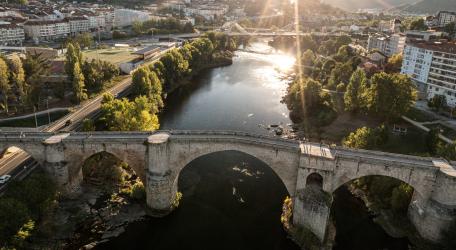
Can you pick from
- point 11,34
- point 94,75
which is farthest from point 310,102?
point 11,34

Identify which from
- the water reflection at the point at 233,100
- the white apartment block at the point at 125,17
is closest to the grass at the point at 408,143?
the water reflection at the point at 233,100

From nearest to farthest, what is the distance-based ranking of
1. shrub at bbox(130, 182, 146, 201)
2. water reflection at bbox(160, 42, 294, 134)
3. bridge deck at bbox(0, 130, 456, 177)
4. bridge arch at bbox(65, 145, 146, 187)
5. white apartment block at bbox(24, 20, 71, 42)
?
bridge deck at bbox(0, 130, 456, 177) < bridge arch at bbox(65, 145, 146, 187) < shrub at bbox(130, 182, 146, 201) < water reflection at bbox(160, 42, 294, 134) < white apartment block at bbox(24, 20, 71, 42)

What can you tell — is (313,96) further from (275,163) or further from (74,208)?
(74,208)

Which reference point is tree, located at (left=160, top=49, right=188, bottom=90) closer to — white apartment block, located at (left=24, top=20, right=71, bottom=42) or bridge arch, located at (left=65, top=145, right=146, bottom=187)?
bridge arch, located at (left=65, top=145, right=146, bottom=187)

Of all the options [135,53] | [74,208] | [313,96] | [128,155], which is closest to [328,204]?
[128,155]

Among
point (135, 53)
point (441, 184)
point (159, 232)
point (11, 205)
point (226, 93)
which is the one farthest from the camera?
point (135, 53)

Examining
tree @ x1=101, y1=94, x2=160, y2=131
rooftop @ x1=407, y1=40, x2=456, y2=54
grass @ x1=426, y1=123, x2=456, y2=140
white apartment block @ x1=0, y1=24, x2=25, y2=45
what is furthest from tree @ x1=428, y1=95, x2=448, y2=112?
white apartment block @ x1=0, y1=24, x2=25, y2=45

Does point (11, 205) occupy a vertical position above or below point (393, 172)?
below
